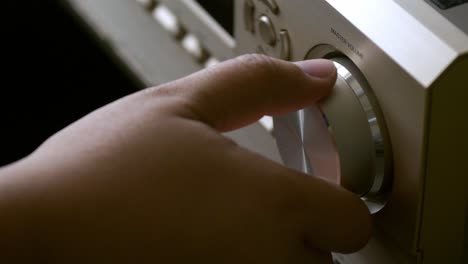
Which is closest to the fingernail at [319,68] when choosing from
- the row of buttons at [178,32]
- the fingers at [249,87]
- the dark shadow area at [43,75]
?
the fingers at [249,87]

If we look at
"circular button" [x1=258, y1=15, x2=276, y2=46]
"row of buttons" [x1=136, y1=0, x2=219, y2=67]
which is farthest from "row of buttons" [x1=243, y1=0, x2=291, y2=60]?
"row of buttons" [x1=136, y1=0, x2=219, y2=67]

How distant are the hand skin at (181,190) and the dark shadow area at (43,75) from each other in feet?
1.74

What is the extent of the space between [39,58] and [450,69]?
29.7 inches

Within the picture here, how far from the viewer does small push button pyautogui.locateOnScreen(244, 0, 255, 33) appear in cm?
41

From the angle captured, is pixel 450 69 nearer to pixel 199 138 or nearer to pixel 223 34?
pixel 199 138

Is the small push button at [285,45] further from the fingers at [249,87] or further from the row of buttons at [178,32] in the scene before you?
the row of buttons at [178,32]

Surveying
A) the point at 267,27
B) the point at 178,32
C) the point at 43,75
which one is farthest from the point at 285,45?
the point at 43,75

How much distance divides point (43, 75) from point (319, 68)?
26.1 inches

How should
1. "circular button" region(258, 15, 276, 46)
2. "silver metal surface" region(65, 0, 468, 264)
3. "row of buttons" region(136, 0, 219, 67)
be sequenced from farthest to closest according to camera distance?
1. "row of buttons" region(136, 0, 219, 67)
2. "circular button" region(258, 15, 276, 46)
3. "silver metal surface" region(65, 0, 468, 264)

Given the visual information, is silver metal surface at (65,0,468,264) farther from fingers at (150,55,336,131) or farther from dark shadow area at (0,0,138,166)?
dark shadow area at (0,0,138,166)

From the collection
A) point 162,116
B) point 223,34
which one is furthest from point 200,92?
point 223,34

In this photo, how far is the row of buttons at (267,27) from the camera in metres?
0.38

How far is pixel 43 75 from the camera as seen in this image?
959 millimetres

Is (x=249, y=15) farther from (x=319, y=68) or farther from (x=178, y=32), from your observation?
(x=178, y=32)
